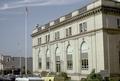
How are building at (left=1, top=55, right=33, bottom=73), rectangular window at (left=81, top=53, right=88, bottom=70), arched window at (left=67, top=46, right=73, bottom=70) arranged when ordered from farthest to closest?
building at (left=1, top=55, right=33, bottom=73), arched window at (left=67, top=46, right=73, bottom=70), rectangular window at (left=81, top=53, right=88, bottom=70)

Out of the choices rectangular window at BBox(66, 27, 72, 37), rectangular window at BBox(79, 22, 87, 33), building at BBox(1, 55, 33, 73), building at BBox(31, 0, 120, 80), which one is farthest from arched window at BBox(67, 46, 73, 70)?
building at BBox(1, 55, 33, 73)

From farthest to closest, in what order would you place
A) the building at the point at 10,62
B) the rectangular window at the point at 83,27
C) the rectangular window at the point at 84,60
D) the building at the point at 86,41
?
the building at the point at 10,62, the rectangular window at the point at 83,27, the rectangular window at the point at 84,60, the building at the point at 86,41

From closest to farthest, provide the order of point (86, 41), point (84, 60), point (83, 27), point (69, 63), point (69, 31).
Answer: point (86, 41) → point (84, 60) → point (83, 27) → point (69, 31) → point (69, 63)

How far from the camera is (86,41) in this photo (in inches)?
2442

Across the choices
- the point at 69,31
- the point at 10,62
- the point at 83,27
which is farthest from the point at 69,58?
the point at 10,62

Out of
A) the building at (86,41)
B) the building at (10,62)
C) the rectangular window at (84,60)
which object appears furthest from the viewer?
the building at (10,62)

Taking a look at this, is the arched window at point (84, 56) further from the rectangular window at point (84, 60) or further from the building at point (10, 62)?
the building at point (10, 62)

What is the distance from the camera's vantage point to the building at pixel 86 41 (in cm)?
5688

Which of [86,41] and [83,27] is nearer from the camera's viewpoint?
[86,41]

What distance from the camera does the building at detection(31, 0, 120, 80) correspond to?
187 feet

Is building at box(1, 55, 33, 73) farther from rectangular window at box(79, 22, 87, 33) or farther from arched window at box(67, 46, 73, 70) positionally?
rectangular window at box(79, 22, 87, 33)

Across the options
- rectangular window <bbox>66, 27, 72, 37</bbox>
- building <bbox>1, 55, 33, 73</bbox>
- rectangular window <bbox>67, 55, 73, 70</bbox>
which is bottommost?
rectangular window <bbox>67, 55, 73, 70</bbox>

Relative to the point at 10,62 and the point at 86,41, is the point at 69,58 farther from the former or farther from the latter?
the point at 10,62

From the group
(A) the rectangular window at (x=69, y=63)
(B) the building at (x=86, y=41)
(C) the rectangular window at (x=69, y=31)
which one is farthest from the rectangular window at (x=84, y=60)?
(C) the rectangular window at (x=69, y=31)
